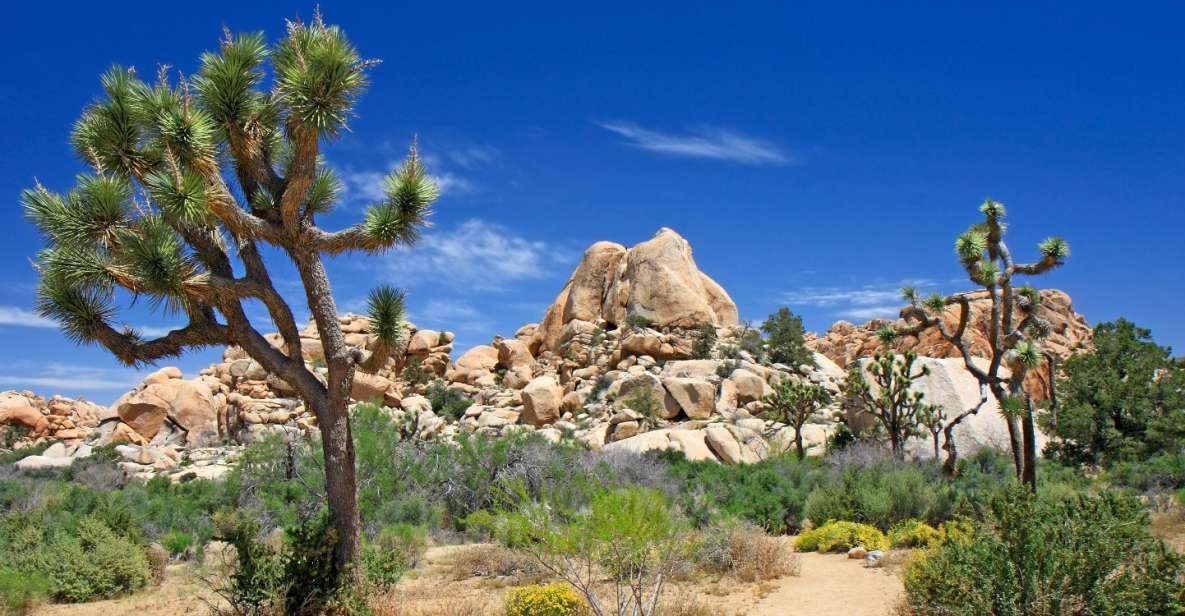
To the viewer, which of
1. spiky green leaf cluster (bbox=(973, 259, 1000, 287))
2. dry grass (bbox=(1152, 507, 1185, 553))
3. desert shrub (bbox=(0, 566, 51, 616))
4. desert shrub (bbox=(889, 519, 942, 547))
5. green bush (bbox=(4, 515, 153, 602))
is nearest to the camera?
desert shrub (bbox=(0, 566, 51, 616))

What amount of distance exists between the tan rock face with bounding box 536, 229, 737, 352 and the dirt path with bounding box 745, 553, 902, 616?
2922cm

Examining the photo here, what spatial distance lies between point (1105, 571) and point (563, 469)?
11711mm

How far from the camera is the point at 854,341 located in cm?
5100

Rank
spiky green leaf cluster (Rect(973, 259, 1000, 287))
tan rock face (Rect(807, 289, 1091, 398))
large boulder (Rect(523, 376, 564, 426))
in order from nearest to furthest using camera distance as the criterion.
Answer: spiky green leaf cluster (Rect(973, 259, 1000, 287))
large boulder (Rect(523, 376, 564, 426))
tan rock face (Rect(807, 289, 1091, 398))

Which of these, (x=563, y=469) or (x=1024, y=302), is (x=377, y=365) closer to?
(x=563, y=469)

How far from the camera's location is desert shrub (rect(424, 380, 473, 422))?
3431 cm

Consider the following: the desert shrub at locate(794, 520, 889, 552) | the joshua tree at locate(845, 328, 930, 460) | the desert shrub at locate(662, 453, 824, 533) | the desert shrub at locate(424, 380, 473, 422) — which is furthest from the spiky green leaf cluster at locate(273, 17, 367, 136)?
the desert shrub at locate(424, 380, 473, 422)

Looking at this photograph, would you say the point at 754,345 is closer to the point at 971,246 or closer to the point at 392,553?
the point at 971,246

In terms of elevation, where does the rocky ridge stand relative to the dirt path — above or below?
above

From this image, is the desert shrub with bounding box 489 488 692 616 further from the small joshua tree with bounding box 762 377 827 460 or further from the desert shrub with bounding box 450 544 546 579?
the small joshua tree with bounding box 762 377 827 460

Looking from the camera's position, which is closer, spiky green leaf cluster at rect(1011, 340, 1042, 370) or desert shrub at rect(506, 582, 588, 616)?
desert shrub at rect(506, 582, 588, 616)

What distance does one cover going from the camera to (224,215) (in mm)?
8188

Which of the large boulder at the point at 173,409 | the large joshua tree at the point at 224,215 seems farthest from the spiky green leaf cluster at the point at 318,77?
the large boulder at the point at 173,409

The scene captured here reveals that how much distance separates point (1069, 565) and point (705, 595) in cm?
432
